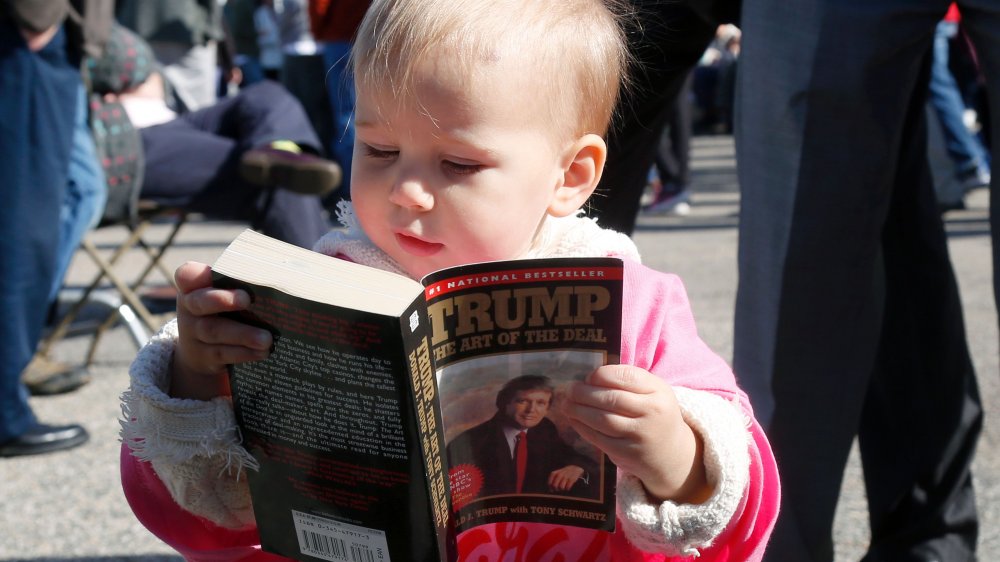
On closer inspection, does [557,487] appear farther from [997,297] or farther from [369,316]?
[997,297]

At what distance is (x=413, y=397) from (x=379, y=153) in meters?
0.36

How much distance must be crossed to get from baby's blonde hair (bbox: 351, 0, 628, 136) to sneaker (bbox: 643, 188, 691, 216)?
641 centimetres

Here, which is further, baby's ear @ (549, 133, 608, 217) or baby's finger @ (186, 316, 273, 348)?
baby's ear @ (549, 133, 608, 217)

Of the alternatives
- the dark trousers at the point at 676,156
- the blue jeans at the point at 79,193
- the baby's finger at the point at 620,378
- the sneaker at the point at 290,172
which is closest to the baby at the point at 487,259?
the baby's finger at the point at 620,378

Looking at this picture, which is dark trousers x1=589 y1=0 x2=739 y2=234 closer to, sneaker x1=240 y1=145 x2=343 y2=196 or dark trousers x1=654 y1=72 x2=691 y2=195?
sneaker x1=240 y1=145 x2=343 y2=196

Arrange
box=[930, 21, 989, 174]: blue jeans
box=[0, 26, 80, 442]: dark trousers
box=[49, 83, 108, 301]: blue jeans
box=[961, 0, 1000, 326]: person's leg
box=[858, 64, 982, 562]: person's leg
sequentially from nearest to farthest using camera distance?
box=[961, 0, 1000, 326]: person's leg → box=[858, 64, 982, 562]: person's leg → box=[0, 26, 80, 442]: dark trousers → box=[49, 83, 108, 301]: blue jeans → box=[930, 21, 989, 174]: blue jeans

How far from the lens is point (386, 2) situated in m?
1.37

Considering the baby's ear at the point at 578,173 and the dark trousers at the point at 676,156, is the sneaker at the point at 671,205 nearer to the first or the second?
the dark trousers at the point at 676,156

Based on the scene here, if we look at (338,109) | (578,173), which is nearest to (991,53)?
(578,173)

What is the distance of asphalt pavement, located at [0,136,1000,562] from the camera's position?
2578 mm

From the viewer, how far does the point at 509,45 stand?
129cm

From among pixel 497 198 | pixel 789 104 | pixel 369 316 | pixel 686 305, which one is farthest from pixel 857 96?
pixel 369 316

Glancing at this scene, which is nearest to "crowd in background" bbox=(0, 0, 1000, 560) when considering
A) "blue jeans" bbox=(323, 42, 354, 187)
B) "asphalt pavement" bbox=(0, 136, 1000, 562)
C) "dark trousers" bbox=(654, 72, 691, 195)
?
"asphalt pavement" bbox=(0, 136, 1000, 562)

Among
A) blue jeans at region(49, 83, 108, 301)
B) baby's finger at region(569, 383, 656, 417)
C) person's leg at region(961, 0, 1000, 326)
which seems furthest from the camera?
blue jeans at region(49, 83, 108, 301)
